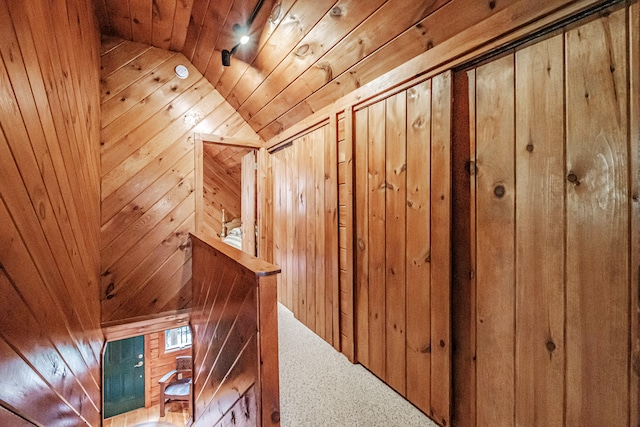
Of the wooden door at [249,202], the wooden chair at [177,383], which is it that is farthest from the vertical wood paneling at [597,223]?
the wooden chair at [177,383]

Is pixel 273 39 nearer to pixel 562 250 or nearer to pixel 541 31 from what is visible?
pixel 541 31

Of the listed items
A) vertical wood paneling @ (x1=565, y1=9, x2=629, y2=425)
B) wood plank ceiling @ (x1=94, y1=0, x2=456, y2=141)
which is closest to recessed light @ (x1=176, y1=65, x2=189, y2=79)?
wood plank ceiling @ (x1=94, y1=0, x2=456, y2=141)

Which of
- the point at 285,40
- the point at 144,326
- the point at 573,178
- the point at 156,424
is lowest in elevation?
the point at 156,424

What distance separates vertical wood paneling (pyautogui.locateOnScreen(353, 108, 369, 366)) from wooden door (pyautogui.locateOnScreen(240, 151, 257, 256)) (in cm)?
166

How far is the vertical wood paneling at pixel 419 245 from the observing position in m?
1.27

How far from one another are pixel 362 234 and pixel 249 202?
1949mm

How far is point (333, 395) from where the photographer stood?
1.47m

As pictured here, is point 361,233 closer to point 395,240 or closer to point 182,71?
point 395,240

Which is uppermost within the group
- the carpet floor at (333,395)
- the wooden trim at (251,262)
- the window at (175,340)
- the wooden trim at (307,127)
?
the wooden trim at (307,127)

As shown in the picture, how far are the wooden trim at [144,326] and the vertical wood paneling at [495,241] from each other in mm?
2601

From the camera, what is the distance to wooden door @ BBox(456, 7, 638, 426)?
77 cm

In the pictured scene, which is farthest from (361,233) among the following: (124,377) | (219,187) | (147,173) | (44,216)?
(124,377)

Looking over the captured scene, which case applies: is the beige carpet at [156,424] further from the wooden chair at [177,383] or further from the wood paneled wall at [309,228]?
the wood paneled wall at [309,228]

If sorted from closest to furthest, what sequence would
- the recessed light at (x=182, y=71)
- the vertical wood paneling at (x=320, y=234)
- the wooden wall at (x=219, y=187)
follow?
the vertical wood paneling at (x=320, y=234) → the recessed light at (x=182, y=71) → the wooden wall at (x=219, y=187)
